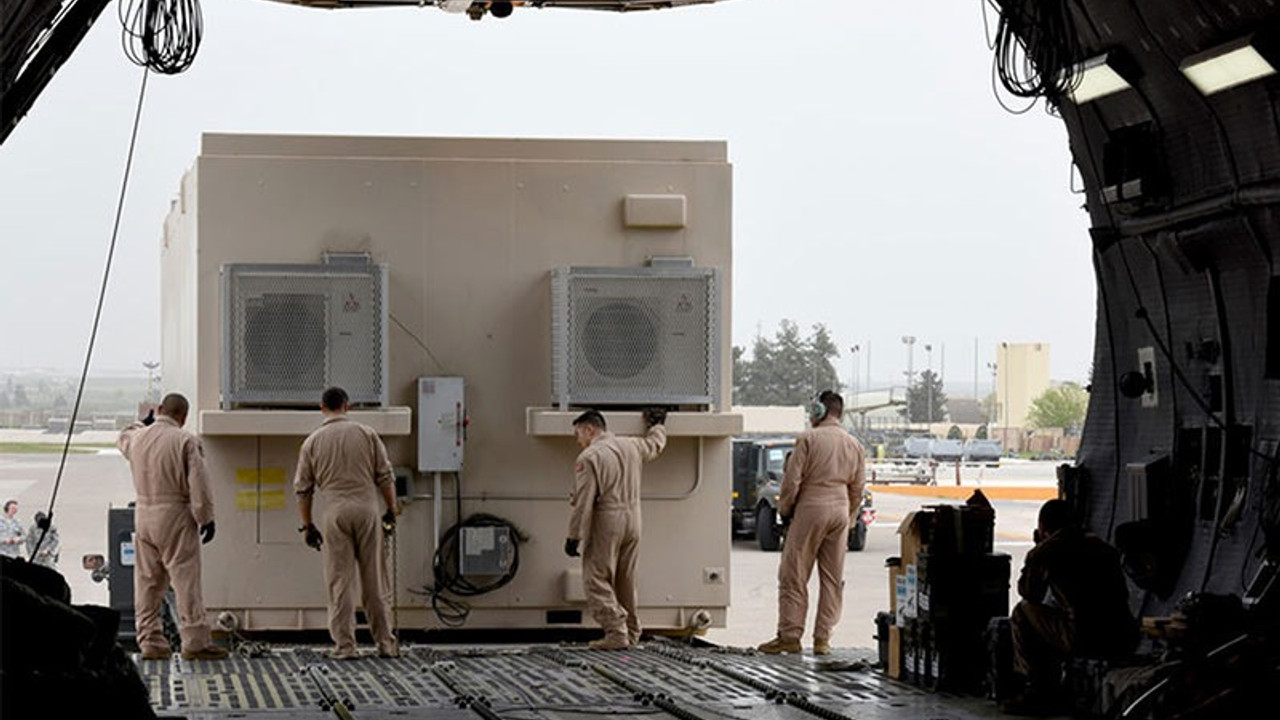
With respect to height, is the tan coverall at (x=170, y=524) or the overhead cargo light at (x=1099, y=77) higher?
the overhead cargo light at (x=1099, y=77)

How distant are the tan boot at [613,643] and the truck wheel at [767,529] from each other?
18130mm

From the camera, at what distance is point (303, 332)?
1334cm

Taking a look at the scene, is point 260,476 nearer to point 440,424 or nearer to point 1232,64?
point 440,424

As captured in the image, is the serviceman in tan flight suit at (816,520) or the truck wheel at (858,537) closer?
the serviceman in tan flight suit at (816,520)

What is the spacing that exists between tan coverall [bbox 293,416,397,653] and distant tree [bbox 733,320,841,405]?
3918 centimetres

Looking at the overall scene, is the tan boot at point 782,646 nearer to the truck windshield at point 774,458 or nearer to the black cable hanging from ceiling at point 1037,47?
the black cable hanging from ceiling at point 1037,47

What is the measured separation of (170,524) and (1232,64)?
6.96 meters

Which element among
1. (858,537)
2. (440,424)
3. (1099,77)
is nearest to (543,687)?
(440,424)

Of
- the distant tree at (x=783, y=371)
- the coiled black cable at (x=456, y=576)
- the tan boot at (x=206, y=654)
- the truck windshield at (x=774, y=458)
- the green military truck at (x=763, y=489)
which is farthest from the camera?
the distant tree at (x=783, y=371)

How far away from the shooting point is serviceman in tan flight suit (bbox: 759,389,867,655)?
43.8 feet

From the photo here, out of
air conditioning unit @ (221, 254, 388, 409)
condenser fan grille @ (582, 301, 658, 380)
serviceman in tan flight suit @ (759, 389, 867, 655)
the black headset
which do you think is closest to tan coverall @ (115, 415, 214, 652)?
air conditioning unit @ (221, 254, 388, 409)

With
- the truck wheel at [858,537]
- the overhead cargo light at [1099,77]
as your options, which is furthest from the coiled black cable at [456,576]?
the truck wheel at [858,537]

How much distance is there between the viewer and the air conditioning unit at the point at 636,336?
13359 mm

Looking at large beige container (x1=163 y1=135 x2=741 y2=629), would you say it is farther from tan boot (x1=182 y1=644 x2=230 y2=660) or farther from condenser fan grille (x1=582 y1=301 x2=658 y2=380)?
tan boot (x1=182 y1=644 x2=230 y2=660)
